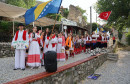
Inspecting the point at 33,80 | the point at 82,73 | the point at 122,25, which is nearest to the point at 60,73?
the point at 33,80

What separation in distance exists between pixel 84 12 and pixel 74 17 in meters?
30.4

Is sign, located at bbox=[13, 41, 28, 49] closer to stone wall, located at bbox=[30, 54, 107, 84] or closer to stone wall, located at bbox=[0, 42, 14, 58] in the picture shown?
stone wall, located at bbox=[30, 54, 107, 84]

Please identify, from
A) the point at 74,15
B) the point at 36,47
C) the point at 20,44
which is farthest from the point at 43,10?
the point at 74,15

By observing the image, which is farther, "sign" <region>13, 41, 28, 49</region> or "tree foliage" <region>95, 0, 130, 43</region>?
"tree foliage" <region>95, 0, 130, 43</region>

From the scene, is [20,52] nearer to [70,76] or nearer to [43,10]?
[43,10]

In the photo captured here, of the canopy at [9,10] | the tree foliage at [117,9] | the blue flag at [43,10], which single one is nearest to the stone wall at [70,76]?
the blue flag at [43,10]

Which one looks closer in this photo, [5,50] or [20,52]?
[20,52]

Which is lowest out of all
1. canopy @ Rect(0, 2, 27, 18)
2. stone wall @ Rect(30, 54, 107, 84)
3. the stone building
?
stone wall @ Rect(30, 54, 107, 84)

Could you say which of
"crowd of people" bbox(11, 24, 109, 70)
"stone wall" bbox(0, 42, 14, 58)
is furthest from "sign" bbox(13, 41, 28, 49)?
"stone wall" bbox(0, 42, 14, 58)

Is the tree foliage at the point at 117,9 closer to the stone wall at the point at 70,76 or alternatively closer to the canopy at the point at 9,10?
the stone wall at the point at 70,76

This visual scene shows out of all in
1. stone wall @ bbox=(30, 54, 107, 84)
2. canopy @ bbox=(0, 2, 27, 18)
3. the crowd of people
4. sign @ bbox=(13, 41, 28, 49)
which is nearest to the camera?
stone wall @ bbox=(30, 54, 107, 84)

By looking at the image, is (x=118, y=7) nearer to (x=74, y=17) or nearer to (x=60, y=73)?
(x=74, y=17)

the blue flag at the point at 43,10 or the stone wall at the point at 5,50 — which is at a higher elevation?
the blue flag at the point at 43,10

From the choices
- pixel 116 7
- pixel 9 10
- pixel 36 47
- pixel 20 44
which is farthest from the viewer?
pixel 116 7
